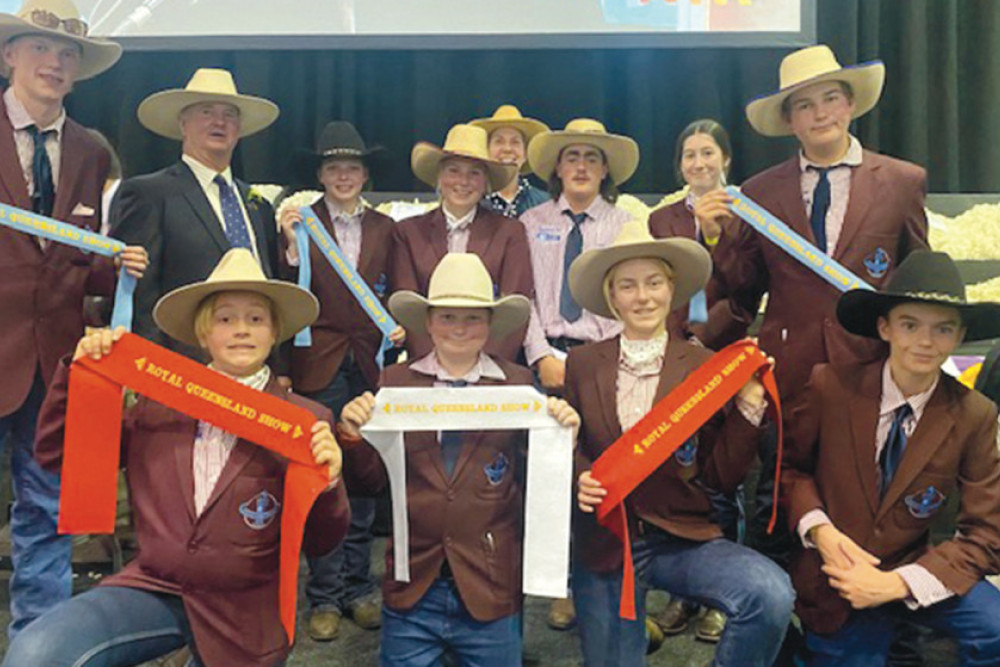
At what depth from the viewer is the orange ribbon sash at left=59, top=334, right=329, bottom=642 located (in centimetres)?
223

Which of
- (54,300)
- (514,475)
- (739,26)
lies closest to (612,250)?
(514,475)

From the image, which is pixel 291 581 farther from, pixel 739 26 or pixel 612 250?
pixel 739 26

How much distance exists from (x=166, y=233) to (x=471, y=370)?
43.6 inches

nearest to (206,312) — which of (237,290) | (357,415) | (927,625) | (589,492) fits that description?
(237,290)

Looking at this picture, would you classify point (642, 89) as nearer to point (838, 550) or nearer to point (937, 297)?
point (937, 297)

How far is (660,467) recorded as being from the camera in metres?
2.53

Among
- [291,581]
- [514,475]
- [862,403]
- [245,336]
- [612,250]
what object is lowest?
[291,581]

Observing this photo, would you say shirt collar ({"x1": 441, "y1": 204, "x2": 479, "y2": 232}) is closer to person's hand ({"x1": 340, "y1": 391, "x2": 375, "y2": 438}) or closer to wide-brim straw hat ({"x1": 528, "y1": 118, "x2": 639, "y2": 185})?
wide-brim straw hat ({"x1": 528, "y1": 118, "x2": 639, "y2": 185})

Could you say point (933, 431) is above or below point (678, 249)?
below

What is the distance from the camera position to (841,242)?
287cm

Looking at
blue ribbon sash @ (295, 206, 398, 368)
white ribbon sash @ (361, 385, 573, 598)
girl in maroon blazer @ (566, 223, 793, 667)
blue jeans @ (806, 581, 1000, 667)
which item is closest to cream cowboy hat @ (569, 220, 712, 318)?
girl in maroon blazer @ (566, 223, 793, 667)

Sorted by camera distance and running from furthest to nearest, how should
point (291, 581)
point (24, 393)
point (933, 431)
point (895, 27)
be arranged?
point (895, 27) < point (24, 393) < point (933, 431) < point (291, 581)

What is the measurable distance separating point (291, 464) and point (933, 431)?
1590 mm

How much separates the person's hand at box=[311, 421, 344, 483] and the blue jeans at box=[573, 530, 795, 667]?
750 mm
